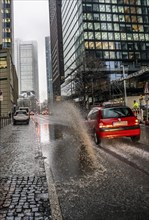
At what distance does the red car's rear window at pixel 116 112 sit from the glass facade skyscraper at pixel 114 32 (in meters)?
59.3

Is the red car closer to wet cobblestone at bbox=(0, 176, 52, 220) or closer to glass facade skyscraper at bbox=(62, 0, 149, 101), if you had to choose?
wet cobblestone at bbox=(0, 176, 52, 220)

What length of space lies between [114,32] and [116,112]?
6694 cm

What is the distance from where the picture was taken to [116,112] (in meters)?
10.7

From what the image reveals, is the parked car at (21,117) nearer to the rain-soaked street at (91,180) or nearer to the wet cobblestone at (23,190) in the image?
the rain-soaked street at (91,180)

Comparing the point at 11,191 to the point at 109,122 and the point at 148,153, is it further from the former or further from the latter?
the point at 109,122

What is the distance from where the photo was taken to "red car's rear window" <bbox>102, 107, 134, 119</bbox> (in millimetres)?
10586

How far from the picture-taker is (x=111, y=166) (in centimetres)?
677

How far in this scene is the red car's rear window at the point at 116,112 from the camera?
10.6m

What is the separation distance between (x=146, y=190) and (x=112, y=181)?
858 millimetres

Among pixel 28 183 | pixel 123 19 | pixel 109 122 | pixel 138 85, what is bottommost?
pixel 28 183

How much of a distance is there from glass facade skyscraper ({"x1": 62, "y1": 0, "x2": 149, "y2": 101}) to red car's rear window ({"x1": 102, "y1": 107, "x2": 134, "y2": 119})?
59251 millimetres

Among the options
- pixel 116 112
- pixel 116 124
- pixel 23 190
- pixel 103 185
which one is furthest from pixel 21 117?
pixel 103 185

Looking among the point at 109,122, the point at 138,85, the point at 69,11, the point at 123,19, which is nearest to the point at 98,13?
the point at 123,19

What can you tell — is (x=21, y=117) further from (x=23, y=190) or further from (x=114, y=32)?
(x=114, y=32)
